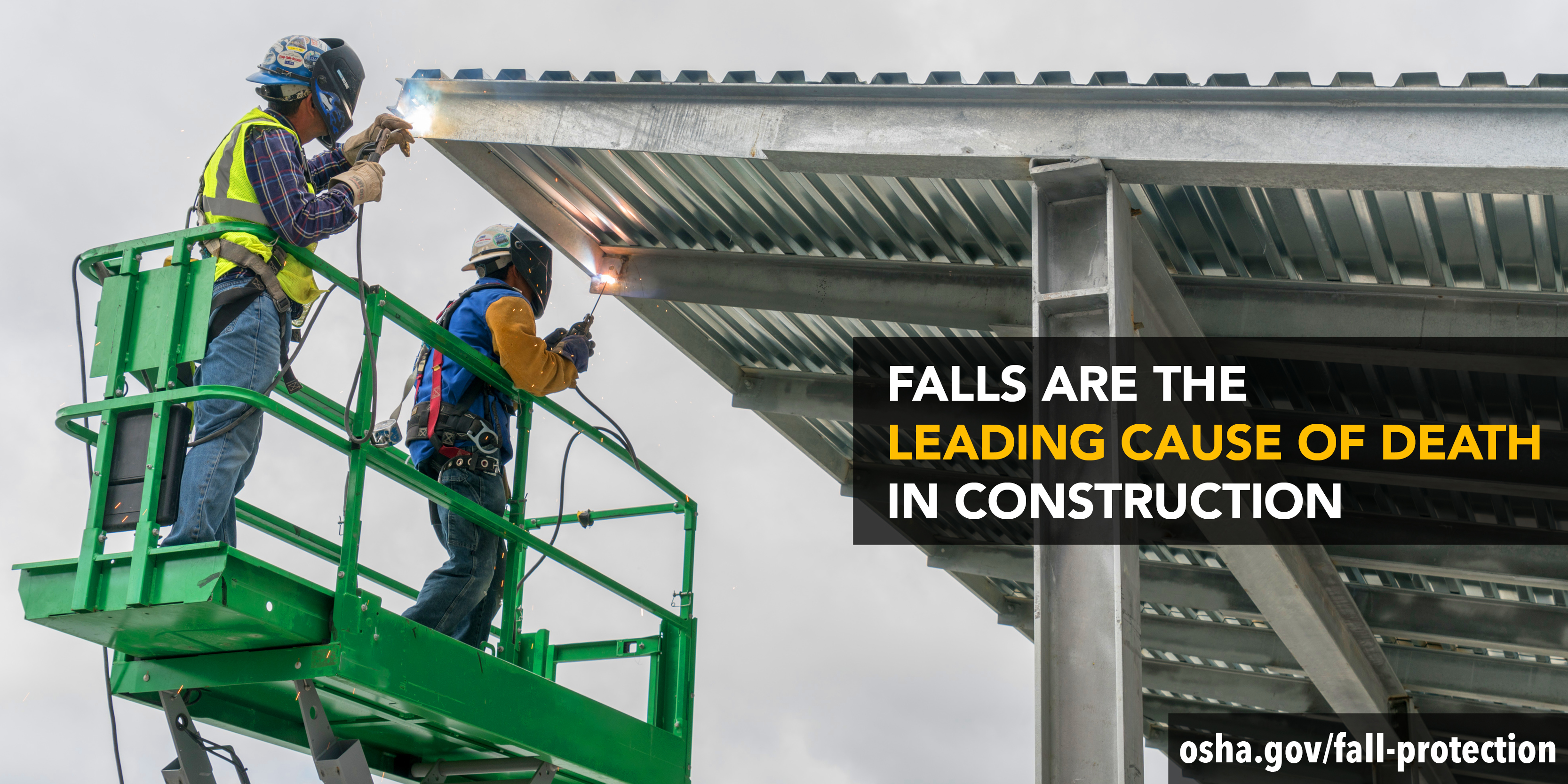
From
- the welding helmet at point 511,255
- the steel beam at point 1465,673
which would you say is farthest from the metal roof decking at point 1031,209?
the steel beam at point 1465,673

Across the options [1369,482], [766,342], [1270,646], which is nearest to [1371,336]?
[1369,482]

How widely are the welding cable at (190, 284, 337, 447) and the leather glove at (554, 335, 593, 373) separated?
4.60 feet

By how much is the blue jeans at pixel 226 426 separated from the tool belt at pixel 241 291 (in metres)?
0.02

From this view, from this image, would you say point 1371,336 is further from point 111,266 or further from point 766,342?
point 111,266

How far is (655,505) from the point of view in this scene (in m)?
7.91

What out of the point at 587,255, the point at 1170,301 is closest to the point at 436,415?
the point at 587,255

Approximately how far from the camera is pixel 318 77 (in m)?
5.68

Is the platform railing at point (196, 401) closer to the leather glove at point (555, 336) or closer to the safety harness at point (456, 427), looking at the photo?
the safety harness at point (456, 427)

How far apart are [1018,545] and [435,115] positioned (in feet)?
29.5

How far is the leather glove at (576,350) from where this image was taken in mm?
6832

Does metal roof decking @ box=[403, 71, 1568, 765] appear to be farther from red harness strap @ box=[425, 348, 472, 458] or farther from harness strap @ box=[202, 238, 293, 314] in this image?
harness strap @ box=[202, 238, 293, 314]

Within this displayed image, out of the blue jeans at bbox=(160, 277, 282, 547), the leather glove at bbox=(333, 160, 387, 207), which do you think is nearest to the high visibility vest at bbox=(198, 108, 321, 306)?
the blue jeans at bbox=(160, 277, 282, 547)

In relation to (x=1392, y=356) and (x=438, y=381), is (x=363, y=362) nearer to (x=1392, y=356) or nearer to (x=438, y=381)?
(x=438, y=381)

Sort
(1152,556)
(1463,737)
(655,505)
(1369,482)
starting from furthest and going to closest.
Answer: (1463,737)
(1152,556)
(1369,482)
(655,505)
